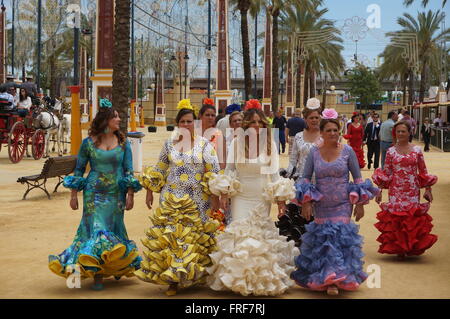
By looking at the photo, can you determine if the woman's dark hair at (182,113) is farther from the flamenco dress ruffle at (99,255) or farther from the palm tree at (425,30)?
the palm tree at (425,30)

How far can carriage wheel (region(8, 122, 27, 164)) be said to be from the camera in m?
23.2

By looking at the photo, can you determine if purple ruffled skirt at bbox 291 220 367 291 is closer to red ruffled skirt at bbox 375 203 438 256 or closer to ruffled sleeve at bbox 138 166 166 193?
ruffled sleeve at bbox 138 166 166 193

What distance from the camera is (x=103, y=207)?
8.09 meters

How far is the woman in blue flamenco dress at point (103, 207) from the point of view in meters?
7.78

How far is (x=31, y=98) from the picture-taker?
25125 millimetres

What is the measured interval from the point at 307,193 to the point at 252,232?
2.45 ft

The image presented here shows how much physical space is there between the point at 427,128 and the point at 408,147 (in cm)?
2711

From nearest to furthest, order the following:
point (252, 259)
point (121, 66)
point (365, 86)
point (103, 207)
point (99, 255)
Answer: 1. point (252, 259)
2. point (99, 255)
3. point (103, 207)
4. point (121, 66)
5. point (365, 86)

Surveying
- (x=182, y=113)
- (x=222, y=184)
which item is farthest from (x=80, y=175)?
(x=222, y=184)

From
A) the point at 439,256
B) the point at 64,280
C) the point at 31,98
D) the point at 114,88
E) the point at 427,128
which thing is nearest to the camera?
the point at 64,280

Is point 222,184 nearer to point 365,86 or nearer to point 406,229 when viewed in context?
point 406,229

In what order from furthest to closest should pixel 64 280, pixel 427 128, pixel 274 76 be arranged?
1. pixel 274 76
2. pixel 427 128
3. pixel 64 280

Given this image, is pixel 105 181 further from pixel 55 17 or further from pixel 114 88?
pixel 55 17

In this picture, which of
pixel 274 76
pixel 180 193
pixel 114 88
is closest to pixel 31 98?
pixel 114 88
